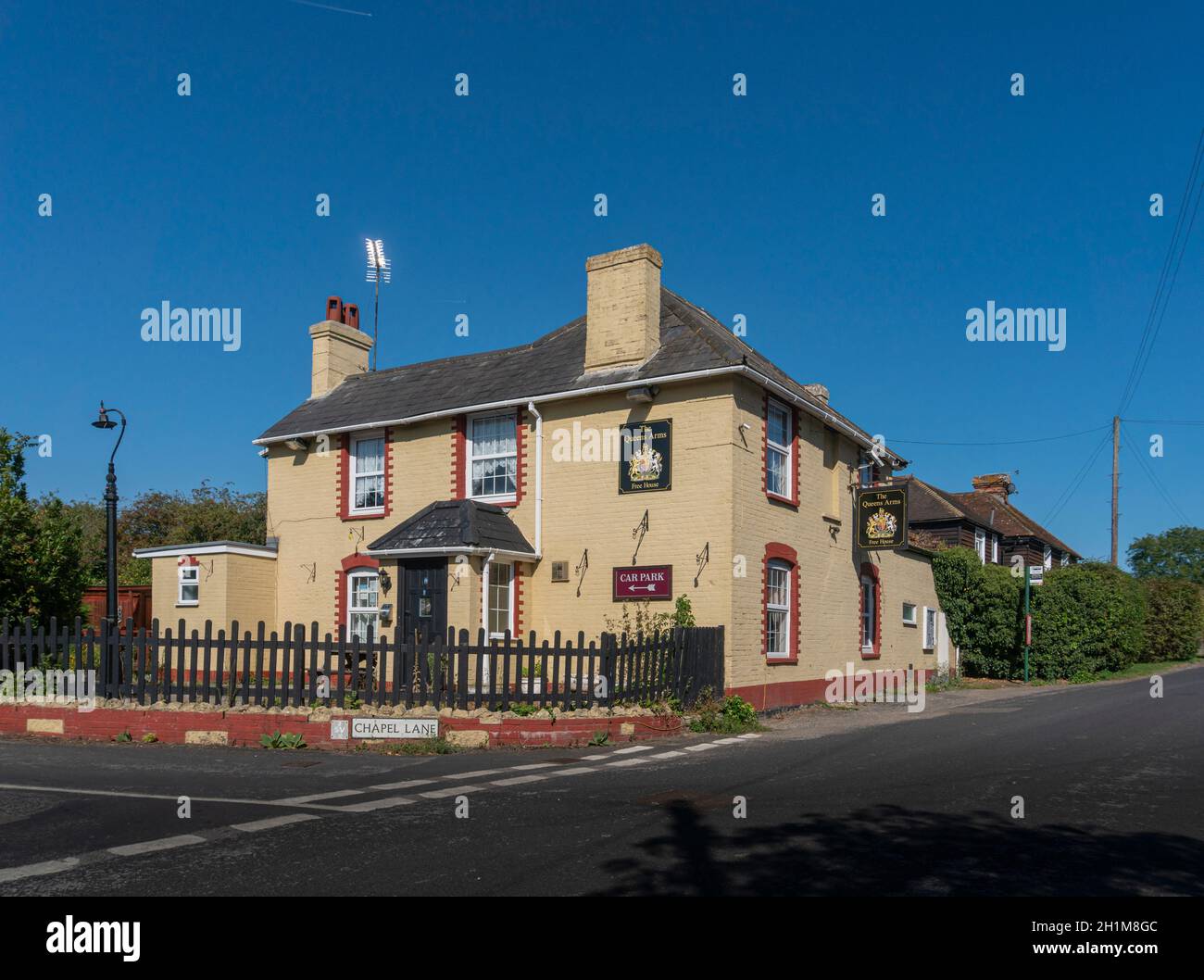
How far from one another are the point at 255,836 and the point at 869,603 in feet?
61.9

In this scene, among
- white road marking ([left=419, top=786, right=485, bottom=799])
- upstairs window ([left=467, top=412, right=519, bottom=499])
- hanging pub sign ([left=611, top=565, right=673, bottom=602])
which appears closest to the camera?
white road marking ([left=419, top=786, right=485, bottom=799])

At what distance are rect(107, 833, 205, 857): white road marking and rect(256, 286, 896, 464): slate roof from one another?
12.3 meters

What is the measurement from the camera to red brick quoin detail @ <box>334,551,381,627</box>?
70.9 feet

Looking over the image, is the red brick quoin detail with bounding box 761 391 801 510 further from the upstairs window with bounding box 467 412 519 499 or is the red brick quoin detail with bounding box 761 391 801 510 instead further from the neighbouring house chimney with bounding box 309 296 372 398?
the neighbouring house chimney with bounding box 309 296 372 398

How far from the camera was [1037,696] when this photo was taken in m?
22.4

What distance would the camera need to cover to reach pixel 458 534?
1825 cm

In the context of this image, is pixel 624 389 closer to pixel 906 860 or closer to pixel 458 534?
pixel 458 534

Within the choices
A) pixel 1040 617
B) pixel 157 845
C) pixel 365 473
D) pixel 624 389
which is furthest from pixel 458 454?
pixel 1040 617

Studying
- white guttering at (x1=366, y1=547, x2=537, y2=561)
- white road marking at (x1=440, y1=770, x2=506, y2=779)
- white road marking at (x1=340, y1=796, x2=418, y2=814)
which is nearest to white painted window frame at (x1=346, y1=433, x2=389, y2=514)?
white guttering at (x1=366, y1=547, x2=537, y2=561)

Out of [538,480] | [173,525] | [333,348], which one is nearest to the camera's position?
[538,480]

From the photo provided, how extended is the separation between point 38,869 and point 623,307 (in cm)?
1485

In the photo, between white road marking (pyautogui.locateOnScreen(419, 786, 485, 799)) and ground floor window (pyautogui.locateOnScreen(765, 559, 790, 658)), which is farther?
ground floor window (pyautogui.locateOnScreen(765, 559, 790, 658))

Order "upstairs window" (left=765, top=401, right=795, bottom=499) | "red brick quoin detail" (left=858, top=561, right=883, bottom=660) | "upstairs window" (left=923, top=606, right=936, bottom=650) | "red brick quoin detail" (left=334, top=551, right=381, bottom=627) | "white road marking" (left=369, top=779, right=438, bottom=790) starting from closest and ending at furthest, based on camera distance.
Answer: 1. "white road marking" (left=369, top=779, right=438, bottom=790)
2. "upstairs window" (left=765, top=401, right=795, bottom=499)
3. "red brick quoin detail" (left=334, top=551, right=381, bottom=627)
4. "red brick quoin detail" (left=858, top=561, right=883, bottom=660)
5. "upstairs window" (left=923, top=606, right=936, bottom=650)
